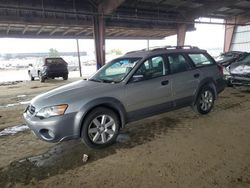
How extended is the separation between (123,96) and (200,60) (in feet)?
8.02

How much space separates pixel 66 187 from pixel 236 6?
776 inches

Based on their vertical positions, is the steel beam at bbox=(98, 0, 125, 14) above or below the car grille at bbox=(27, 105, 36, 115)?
above

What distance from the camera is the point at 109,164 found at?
10.2ft

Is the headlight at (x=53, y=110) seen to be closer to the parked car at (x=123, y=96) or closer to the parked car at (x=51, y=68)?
the parked car at (x=123, y=96)

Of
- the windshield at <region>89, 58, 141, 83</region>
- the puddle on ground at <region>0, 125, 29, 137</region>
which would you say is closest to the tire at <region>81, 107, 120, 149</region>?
the windshield at <region>89, 58, 141, 83</region>

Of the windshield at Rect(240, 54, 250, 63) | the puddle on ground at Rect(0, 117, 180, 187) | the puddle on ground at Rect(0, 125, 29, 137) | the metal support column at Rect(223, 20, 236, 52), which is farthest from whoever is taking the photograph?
the metal support column at Rect(223, 20, 236, 52)

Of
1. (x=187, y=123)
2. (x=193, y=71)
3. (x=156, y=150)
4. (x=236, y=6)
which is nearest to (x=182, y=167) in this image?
(x=156, y=150)

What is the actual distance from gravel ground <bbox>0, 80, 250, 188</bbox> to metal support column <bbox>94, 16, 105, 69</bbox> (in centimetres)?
1086

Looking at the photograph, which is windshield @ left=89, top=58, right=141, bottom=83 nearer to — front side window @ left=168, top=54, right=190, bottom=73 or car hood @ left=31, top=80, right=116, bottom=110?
car hood @ left=31, top=80, right=116, bottom=110

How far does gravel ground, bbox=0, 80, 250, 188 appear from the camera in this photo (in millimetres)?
2688

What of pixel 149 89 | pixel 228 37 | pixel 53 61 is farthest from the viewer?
pixel 228 37

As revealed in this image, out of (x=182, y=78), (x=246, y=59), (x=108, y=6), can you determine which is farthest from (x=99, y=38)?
(x=182, y=78)

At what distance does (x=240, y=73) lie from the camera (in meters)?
7.42

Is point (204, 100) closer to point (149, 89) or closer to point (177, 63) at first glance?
point (177, 63)
